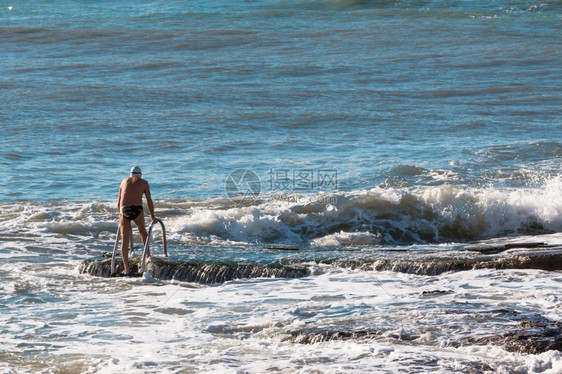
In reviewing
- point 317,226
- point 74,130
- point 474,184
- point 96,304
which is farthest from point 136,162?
point 96,304

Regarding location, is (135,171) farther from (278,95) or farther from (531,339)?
(278,95)

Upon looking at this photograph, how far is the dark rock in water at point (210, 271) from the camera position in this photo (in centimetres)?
1048

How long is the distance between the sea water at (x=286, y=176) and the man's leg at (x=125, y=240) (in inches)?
10.0

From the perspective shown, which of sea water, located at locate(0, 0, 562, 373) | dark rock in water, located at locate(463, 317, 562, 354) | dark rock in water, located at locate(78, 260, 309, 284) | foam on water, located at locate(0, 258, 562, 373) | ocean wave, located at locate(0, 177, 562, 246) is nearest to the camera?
dark rock in water, located at locate(463, 317, 562, 354)

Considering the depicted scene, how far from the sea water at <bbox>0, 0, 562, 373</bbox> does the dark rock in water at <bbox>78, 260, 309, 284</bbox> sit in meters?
0.13

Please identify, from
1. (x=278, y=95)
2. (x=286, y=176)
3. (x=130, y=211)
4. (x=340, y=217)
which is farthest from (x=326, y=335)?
(x=278, y=95)

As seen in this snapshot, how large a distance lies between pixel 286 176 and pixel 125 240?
6669mm

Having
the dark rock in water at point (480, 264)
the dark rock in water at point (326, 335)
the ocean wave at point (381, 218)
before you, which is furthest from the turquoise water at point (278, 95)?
the dark rock in water at point (326, 335)

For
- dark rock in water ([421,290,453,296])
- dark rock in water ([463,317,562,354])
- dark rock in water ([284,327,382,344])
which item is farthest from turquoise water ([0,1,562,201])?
dark rock in water ([463,317,562,354])

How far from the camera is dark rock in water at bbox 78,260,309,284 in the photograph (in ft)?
34.4

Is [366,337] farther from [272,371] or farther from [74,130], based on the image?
[74,130]

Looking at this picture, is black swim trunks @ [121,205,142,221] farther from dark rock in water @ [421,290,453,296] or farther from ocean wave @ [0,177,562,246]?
dark rock in water @ [421,290,453,296]

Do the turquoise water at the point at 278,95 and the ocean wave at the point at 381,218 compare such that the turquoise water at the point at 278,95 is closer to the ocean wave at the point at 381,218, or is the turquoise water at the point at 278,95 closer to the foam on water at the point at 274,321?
the ocean wave at the point at 381,218

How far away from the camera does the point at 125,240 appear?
10617mm
